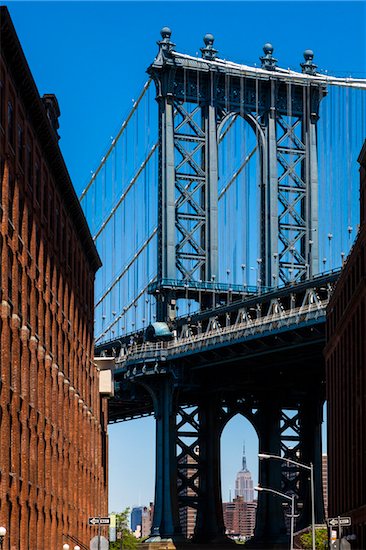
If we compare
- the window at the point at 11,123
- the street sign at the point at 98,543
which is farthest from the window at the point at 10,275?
the street sign at the point at 98,543

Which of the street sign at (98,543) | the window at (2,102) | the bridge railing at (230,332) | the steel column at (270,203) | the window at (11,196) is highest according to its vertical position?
the steel column at (270,203)

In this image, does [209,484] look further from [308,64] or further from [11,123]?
[11,123]

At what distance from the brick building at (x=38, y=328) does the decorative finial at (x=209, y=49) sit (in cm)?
4176

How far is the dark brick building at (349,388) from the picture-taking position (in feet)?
264

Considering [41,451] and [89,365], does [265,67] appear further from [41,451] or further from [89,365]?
Answer: [41,451]

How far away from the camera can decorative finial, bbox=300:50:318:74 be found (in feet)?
443

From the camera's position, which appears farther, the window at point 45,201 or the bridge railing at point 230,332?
the bridge railing at point 230,332

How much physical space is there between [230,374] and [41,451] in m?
70.2

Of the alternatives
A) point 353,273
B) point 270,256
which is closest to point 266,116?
point 270,256

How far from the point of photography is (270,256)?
130 meters

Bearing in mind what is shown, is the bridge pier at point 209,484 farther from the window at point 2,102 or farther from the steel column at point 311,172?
the window at point 2,102

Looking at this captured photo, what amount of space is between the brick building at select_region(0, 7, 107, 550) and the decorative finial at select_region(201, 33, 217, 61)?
41763 mm

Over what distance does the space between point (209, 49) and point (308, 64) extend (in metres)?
8.43

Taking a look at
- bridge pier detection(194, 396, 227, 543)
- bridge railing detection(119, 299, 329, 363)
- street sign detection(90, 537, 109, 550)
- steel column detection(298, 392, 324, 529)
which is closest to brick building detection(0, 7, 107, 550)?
street sign detection(90, 537, 109, 550)
